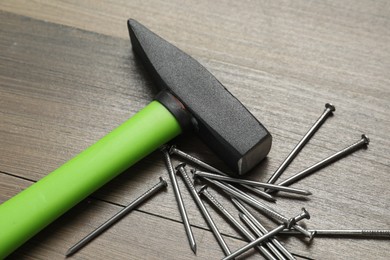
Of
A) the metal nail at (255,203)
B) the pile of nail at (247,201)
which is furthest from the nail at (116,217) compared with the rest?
the metal nail at (255,203)

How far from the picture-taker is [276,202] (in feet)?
3.68

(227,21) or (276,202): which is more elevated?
(227,21)

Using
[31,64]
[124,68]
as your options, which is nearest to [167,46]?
[124,68]

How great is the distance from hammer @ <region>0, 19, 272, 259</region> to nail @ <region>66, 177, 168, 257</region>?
0.08 m

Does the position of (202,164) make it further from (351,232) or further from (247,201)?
(351,232)

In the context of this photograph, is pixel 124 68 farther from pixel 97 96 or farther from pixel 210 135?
pixel 210 135

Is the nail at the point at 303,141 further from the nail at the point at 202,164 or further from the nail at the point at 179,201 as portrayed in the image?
the nail at the point at 179,201

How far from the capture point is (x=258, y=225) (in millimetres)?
1080

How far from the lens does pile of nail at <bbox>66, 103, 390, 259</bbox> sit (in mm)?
1059

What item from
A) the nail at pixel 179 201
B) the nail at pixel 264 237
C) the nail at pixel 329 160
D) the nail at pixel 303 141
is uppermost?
the nail at pixel 179 201

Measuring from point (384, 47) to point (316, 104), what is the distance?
28 centimetres

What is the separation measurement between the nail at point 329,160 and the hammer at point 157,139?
90 mm

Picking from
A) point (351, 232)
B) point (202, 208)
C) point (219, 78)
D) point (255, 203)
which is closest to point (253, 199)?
point (255, 203)

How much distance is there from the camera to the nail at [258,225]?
1050mm
